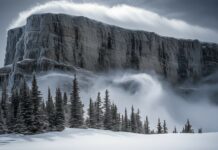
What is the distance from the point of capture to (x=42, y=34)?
187750 mm

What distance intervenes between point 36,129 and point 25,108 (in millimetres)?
3084

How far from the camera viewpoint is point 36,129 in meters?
36.2

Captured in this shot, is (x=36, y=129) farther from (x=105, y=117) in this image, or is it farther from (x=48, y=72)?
(x=48, y=72)

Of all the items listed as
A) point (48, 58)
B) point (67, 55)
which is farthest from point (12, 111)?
point (67, 55)

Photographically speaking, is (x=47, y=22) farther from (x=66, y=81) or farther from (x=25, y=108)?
(x=25, y=108)

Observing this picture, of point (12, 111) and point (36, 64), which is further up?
point (36, 64)

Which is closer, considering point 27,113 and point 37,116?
point 37,116

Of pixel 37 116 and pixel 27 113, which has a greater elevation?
pixel 27 113

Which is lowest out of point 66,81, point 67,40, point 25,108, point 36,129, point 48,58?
point 36,129

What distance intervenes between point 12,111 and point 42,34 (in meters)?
140

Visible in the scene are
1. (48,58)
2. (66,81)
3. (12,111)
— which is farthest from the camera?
(48,58)

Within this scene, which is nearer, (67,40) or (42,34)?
(42,34)

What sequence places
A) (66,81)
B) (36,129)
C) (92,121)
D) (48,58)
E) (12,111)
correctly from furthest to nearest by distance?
1. (48,58)
2. (66,81)
3. (92,121)
4. (12,111)
5. (36,129)

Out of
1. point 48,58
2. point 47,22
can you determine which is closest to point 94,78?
point 48,58
